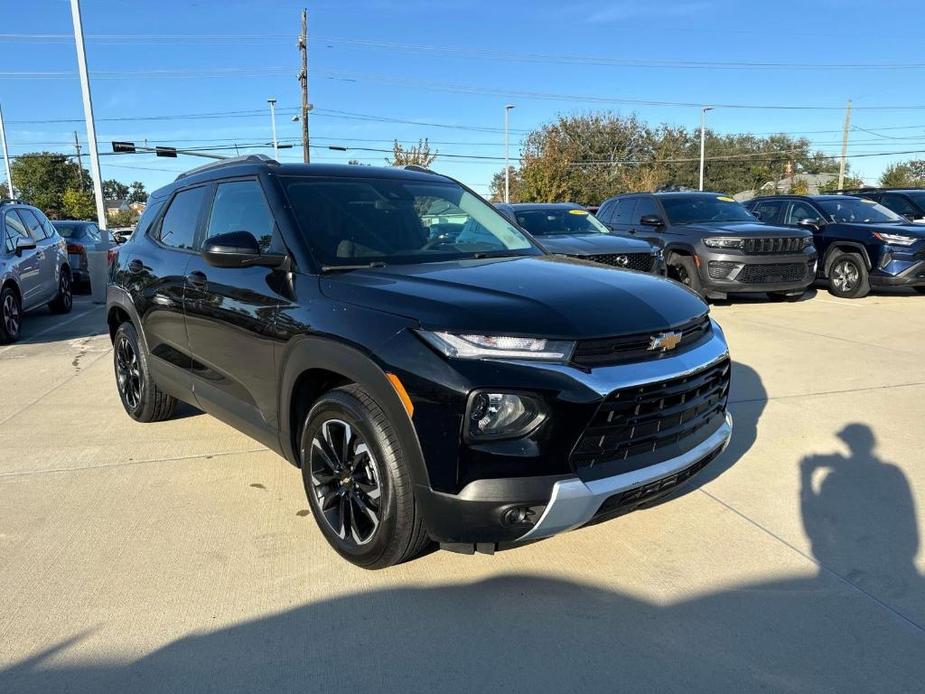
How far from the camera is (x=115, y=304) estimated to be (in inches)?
207

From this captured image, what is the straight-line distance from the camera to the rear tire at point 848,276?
11.1 meters

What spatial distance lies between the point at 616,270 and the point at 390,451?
155cm

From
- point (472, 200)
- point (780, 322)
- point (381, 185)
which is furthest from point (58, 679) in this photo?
point (780, 322)

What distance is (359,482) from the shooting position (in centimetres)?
291

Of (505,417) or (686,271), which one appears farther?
(686,271)

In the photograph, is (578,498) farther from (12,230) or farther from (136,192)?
(136,192)

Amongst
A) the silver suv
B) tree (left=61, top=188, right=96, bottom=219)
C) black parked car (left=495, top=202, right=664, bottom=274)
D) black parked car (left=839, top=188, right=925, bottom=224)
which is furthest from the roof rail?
tree (left=61, top=188, right=96, bottom=219)

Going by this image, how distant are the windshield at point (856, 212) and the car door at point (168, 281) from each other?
11109mm

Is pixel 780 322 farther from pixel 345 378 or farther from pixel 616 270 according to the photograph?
pixel 345 378

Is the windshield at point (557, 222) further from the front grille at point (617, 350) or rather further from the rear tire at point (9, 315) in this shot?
the front grille at point (617, 350)

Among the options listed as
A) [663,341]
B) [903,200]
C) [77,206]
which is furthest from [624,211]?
[77,206]

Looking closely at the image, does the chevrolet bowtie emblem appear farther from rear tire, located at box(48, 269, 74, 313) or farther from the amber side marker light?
rear tire, located at box(48, 269, 74, 313)

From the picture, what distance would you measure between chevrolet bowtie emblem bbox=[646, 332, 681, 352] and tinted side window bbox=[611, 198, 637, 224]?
30.8 feet

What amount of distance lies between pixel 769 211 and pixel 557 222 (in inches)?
203
